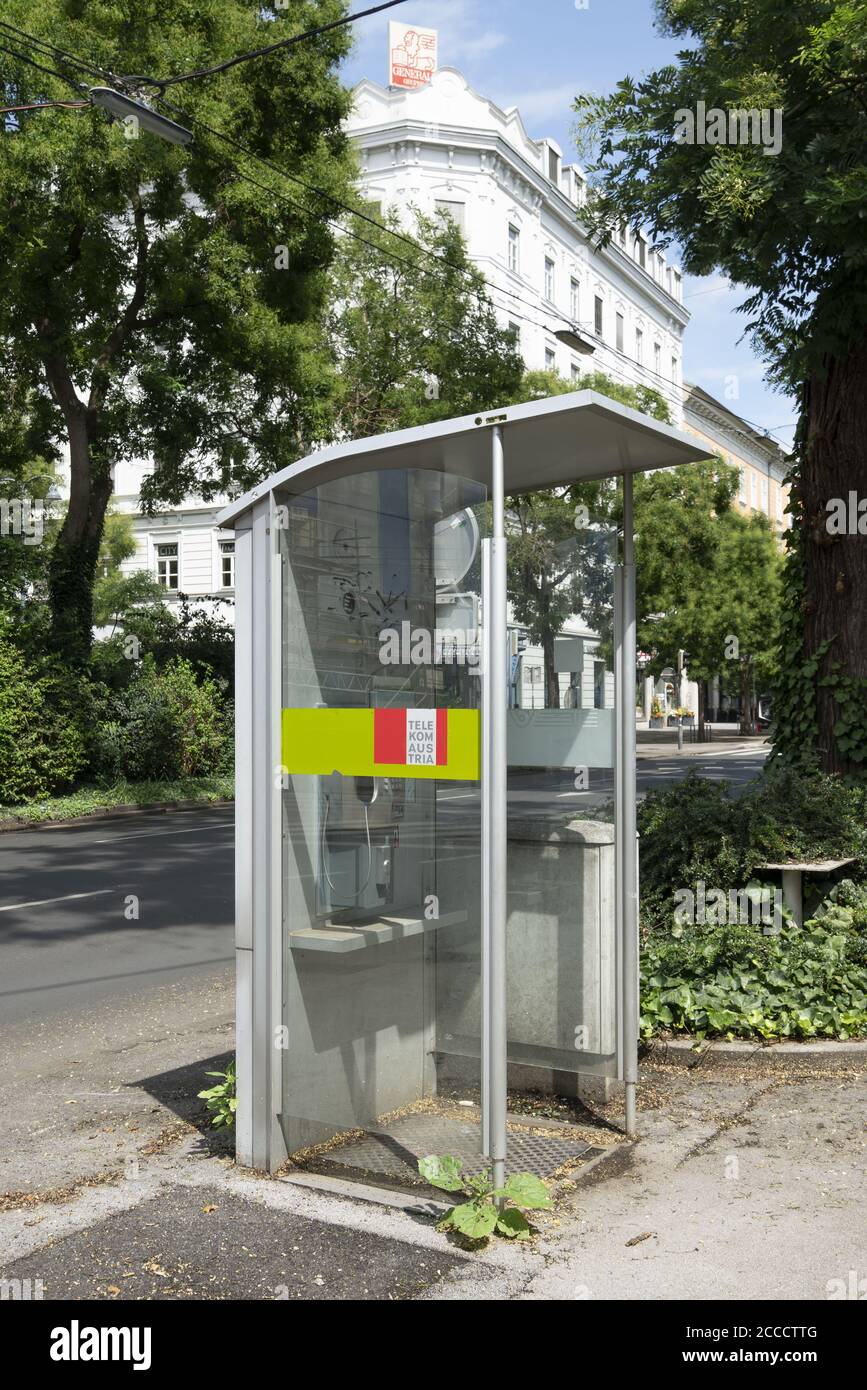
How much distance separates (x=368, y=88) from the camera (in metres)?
45.8

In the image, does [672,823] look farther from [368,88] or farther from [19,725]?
[368,88]

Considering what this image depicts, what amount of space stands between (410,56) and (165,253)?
96.9 ft

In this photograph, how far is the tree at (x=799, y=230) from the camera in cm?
807

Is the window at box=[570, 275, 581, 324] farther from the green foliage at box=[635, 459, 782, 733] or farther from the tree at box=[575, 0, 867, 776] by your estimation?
the tree at box=[575, 0, 867, 776]

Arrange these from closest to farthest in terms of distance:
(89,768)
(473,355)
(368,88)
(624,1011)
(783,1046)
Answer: (624,1011) < (783,1046) < (89,768) < (473,355) < (368,88)

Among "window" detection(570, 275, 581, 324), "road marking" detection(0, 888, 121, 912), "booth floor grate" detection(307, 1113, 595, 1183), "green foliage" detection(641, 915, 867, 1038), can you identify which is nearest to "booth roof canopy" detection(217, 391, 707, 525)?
"booth floor grate" detection(307, 1113, 595, 1183)

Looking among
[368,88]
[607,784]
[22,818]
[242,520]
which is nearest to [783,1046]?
[607,784]

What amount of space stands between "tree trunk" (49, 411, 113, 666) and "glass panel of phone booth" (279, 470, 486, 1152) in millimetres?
18422

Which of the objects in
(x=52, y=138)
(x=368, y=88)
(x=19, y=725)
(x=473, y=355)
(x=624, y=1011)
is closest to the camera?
(x=624, y=1011)

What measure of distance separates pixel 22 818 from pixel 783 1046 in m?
15.2

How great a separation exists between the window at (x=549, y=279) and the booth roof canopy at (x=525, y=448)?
47380 mm

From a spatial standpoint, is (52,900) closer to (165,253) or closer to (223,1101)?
(223,1101)

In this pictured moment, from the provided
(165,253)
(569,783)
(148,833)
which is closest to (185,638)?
(165,253)

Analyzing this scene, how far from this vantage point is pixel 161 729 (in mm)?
23031
